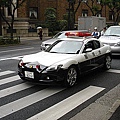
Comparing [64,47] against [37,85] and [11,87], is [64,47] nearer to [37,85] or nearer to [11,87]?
[37,85]

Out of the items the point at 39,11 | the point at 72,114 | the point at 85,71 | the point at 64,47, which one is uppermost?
the point at 39,11

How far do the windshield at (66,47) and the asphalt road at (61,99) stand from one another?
1.05 metres

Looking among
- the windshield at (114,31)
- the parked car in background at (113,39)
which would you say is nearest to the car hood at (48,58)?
the parked car in background at (113,39)

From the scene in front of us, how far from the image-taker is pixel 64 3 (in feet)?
155

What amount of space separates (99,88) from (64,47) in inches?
74.4

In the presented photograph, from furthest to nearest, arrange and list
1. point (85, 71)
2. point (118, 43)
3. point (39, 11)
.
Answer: point (39, 11) < point (118, 43) < point (85, 71)

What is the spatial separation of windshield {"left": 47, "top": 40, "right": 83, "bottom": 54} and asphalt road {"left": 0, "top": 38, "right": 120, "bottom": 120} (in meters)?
1.05

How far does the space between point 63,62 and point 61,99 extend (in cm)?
121

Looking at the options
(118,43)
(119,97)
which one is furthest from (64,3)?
(119,97)

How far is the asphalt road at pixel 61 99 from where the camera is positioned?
203 inches

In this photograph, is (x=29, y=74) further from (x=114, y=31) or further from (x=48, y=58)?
(x=114, y=31)

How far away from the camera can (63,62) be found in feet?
23.0

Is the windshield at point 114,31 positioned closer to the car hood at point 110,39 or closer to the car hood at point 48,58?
the car hood at point 110,39

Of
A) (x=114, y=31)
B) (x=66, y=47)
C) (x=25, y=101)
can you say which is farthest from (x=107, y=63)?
(x=114, y=31)
